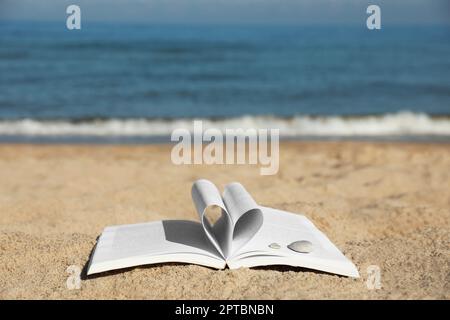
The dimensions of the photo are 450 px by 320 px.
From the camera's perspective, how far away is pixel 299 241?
332 centimetres

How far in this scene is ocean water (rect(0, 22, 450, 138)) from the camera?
1055 centimetres

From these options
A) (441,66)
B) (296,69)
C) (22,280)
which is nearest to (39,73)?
(296,69)

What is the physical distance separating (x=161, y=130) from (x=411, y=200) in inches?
221

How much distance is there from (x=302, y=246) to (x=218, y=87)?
36.1 feet

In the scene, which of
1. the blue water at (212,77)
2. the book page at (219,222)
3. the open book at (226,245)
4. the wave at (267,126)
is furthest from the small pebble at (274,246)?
the blue water at (212,77)

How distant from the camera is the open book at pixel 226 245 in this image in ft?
10.1

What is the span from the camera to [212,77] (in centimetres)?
1527

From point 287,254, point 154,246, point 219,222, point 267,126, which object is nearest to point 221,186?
point 219,222

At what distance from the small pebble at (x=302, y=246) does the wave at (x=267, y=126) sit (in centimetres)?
657

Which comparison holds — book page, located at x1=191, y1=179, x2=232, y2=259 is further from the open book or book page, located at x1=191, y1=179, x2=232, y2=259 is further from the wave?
the wave

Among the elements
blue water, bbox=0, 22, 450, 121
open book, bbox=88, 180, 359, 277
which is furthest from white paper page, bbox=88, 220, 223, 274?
blue water, bbox=0, 22, 450, 121

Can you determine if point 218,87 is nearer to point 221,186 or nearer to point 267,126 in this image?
point 267,126

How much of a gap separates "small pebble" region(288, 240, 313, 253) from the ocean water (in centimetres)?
668

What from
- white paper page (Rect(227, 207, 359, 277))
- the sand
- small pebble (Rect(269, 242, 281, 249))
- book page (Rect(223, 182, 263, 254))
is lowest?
the sand
